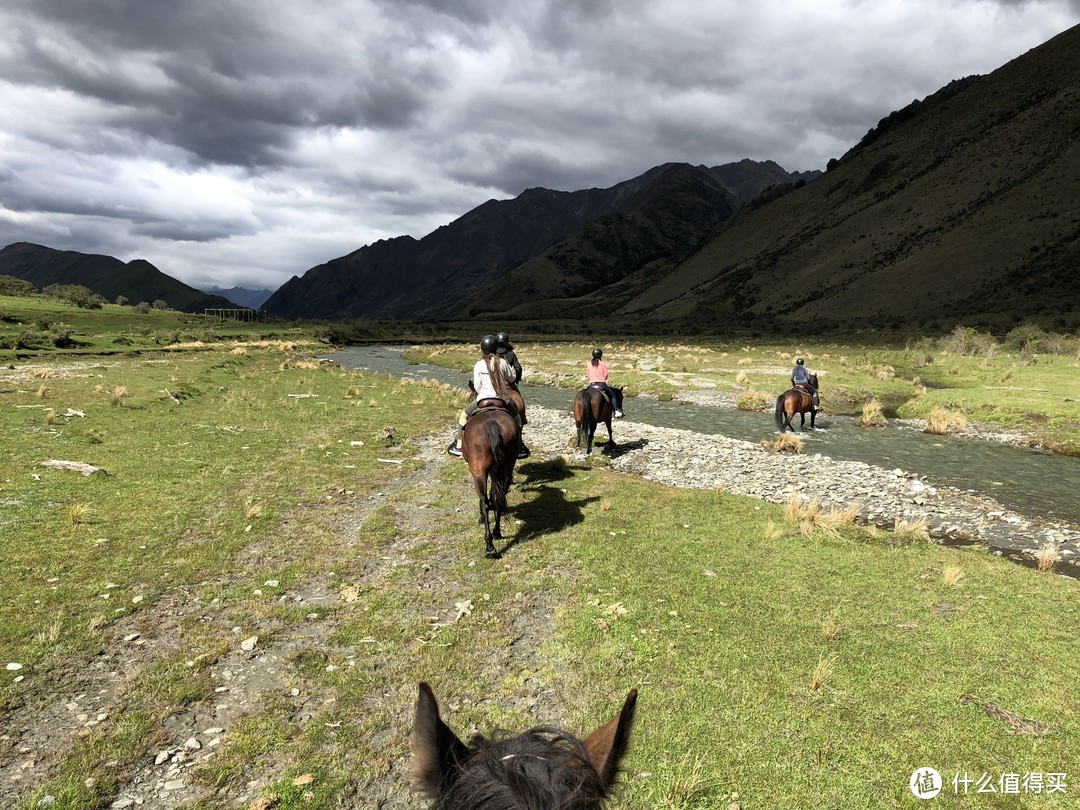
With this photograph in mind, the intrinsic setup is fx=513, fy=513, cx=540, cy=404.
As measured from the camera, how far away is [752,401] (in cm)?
3102

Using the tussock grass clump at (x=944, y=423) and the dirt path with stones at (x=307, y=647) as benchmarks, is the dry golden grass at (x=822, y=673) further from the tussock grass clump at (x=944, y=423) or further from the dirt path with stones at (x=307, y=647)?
the tussock grass clump at (x=944, y=423)

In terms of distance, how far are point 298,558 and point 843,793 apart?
376 inches

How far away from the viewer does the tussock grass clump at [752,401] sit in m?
30.8

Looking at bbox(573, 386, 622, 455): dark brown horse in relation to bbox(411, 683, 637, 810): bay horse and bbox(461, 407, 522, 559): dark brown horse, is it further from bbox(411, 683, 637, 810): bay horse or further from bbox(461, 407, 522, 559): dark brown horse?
bbox(411, 683, 637, 810): bay horse

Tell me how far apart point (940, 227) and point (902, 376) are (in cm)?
9904

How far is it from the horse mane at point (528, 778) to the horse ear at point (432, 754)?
0.37ft

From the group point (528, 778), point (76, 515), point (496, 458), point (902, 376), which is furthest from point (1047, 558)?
point (902, 376)

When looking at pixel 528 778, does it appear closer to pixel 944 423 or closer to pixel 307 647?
pixel 307 647

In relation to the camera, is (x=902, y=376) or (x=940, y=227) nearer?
(x=902, y=376)

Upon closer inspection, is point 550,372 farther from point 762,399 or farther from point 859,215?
point 859,215

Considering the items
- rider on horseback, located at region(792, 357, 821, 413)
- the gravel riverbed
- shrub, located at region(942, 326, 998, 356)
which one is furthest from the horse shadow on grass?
Result: shrub, located at region(942, 326, 998, 356)

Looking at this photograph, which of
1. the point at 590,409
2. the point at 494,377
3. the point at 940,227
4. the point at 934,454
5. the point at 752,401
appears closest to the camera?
the point at 494,377

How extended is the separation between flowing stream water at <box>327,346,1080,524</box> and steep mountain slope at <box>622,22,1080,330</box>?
5482 cm

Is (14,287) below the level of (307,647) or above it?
above
